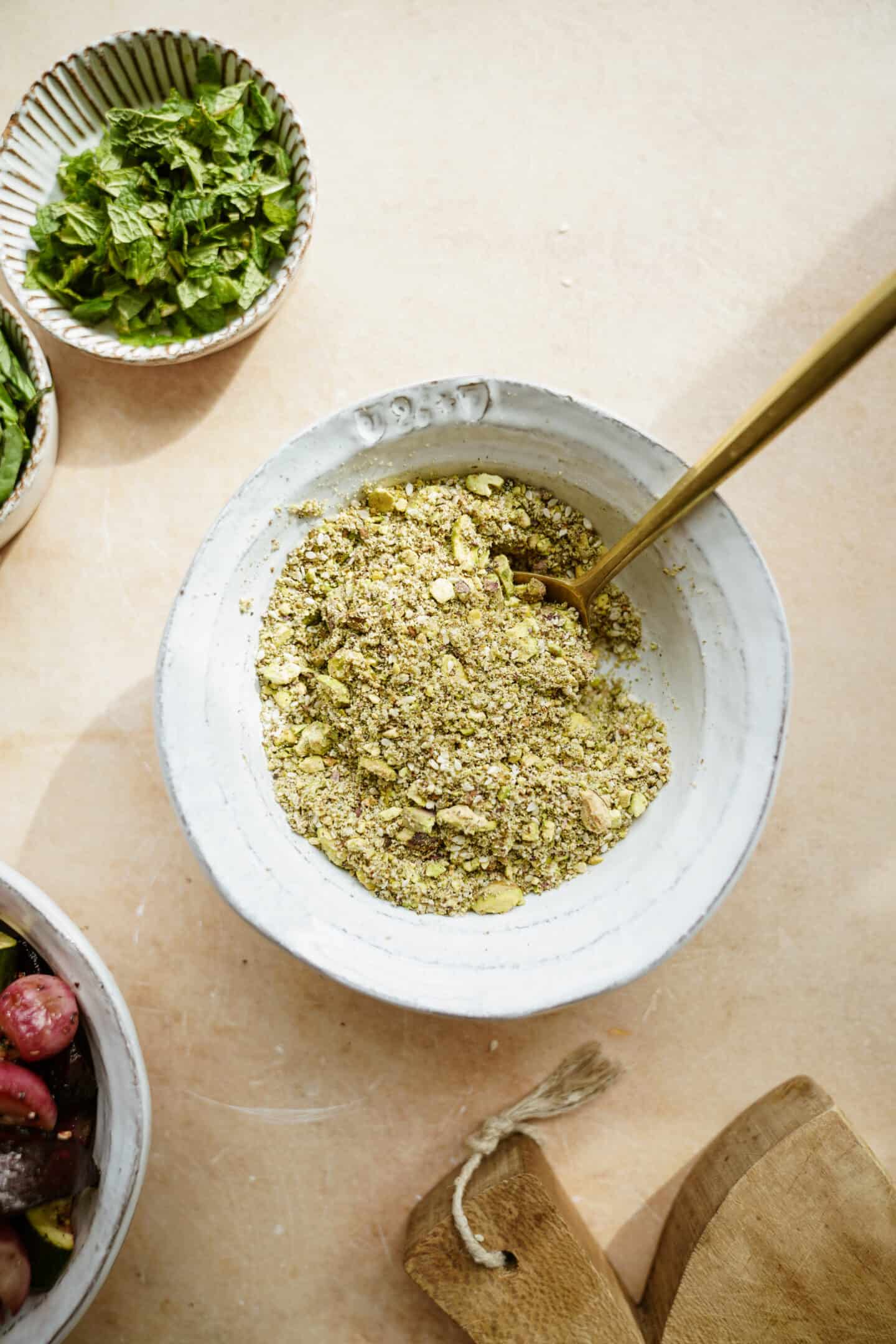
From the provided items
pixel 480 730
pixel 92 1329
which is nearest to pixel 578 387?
pixel 480 730

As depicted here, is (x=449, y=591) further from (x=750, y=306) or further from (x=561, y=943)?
(x=750, y=306)

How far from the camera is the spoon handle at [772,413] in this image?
82cm

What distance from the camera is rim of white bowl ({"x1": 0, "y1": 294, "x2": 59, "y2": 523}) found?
118cm

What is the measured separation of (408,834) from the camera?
3.45ft

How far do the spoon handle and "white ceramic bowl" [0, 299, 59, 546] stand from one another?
0.76m

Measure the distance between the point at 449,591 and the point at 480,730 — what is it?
167 mm

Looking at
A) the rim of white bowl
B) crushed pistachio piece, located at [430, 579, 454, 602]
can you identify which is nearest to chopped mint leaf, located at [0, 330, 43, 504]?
the rim of white bowl

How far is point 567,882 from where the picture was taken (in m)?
1.09

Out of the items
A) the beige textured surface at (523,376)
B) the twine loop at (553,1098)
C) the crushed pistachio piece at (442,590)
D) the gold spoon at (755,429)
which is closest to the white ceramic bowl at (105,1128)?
the beige textured surface at (523,376)

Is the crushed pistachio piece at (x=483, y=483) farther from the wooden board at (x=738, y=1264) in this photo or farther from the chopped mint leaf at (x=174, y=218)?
the wooden board at (x=738, y=1264)

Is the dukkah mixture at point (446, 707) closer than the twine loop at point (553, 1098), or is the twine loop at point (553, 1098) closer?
the dukkah mixture at point (446, 707)

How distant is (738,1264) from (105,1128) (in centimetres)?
82

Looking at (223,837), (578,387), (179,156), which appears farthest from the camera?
(578,387)

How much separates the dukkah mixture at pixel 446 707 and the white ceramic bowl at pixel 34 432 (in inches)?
15.9
